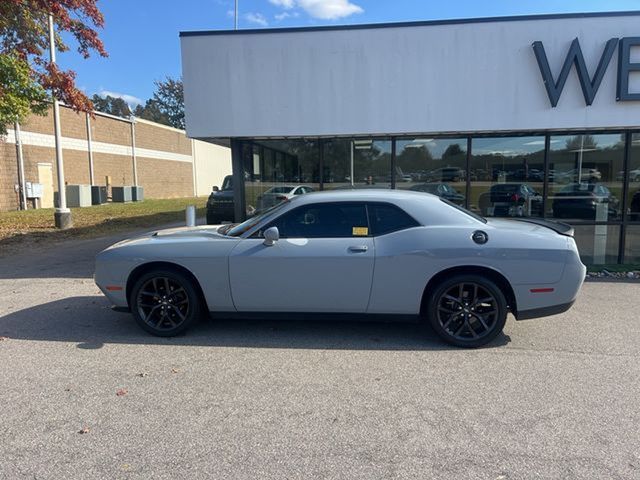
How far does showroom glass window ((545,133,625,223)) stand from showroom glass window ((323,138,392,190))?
3.08 m

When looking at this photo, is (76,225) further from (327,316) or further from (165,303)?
(327,316)

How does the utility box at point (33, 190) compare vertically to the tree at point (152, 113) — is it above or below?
below

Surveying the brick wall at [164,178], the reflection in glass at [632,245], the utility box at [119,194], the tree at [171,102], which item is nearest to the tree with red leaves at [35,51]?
the reflection in glass at [632,245]

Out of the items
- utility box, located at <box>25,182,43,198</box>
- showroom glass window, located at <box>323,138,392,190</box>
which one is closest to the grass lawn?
utility box, located at <box>25,182,43,198</box>

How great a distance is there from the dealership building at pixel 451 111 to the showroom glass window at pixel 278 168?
0.03 metres

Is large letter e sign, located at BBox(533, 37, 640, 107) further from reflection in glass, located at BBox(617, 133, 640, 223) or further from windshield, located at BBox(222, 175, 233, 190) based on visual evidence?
windshield, located at BBox(222, 175, 233, 190)

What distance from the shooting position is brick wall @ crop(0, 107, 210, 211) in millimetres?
22156

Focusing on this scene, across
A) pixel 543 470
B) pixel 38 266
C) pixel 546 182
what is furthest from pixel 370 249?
pixel 38 266

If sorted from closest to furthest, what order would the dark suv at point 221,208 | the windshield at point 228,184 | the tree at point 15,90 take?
the tree at point 15,90 < the dark suv at point 221,208 < the windshield at point 228,184

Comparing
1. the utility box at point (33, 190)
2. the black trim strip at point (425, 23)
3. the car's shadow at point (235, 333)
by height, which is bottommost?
the car's shadow at point (235, 333)

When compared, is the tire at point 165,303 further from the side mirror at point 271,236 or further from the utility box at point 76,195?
the utility box at point 76,195

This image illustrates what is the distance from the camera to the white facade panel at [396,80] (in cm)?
795

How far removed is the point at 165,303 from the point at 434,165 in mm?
6115

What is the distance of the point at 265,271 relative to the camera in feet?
15.6
